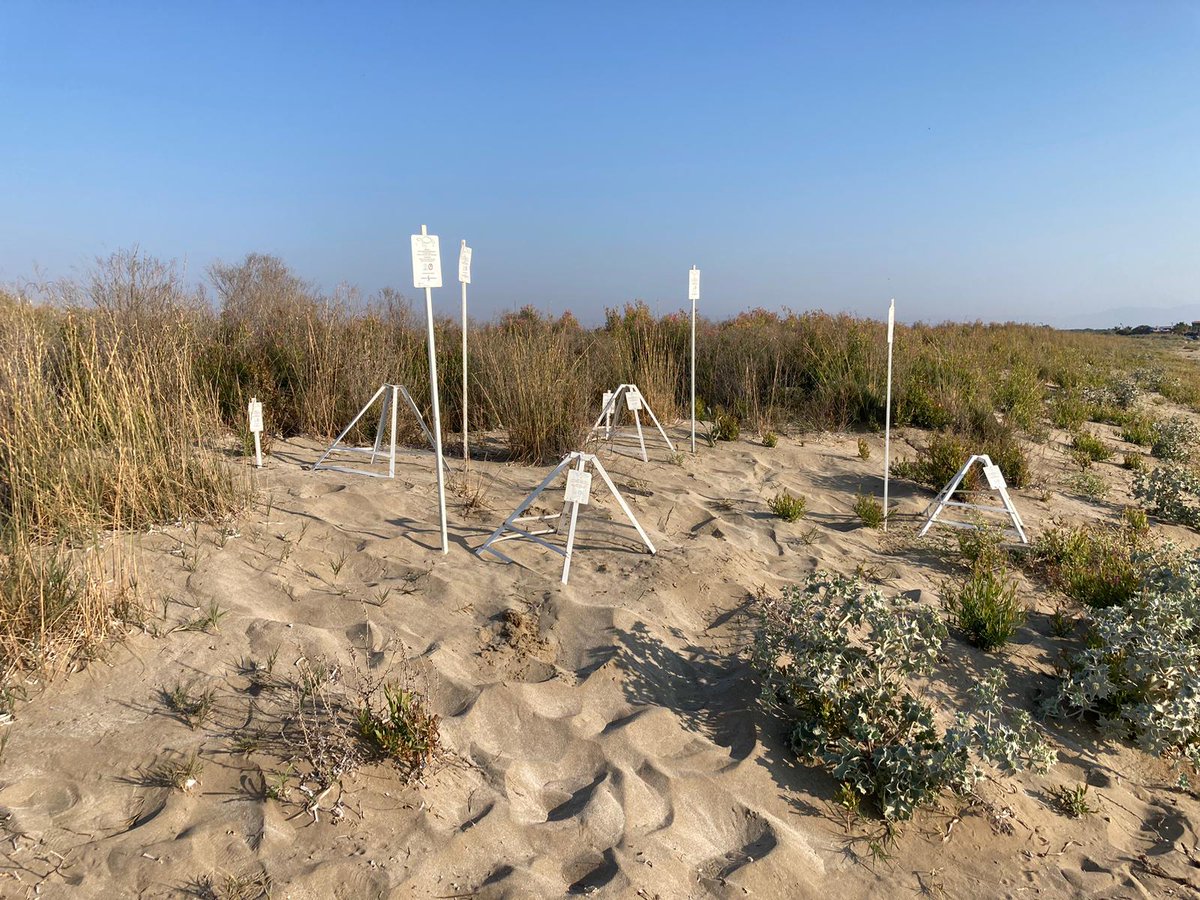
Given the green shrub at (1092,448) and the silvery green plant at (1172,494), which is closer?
the silvery green plant at (1172,494)

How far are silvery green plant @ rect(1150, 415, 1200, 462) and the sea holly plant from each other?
7.40 meters

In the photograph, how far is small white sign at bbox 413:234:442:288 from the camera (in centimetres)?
417

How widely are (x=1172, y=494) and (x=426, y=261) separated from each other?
666 cm

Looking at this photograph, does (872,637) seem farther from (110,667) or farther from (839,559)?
(110,667)

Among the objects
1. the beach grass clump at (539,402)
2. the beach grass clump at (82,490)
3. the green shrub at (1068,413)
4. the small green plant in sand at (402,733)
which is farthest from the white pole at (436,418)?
the green shrub at (1068,413)

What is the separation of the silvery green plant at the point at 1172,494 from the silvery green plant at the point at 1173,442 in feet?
8.63

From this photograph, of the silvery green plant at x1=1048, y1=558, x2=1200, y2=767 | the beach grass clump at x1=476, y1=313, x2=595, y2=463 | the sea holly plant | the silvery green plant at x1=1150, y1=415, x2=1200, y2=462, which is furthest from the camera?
the silvery green plant at x1=1150, y1=415, x2=1200, y2=462

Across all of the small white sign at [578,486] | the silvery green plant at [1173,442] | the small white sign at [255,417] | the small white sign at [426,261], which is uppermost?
the small white sign at [426,261]

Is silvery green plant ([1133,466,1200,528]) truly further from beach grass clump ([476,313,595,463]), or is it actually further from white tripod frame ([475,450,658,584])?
beach grass clump ([476,313,595,463])

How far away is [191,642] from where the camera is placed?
3283mm

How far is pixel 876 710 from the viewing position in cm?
311

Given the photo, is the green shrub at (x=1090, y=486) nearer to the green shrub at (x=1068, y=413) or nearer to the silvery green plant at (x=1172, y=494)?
the silvery green plant at (x=1172, y=494)

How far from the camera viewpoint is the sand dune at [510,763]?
238cm

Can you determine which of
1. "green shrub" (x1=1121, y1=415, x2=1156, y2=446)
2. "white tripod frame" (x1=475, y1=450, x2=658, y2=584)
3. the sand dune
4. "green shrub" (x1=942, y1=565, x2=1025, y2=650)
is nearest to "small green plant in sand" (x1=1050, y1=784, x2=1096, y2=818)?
the sand dune
